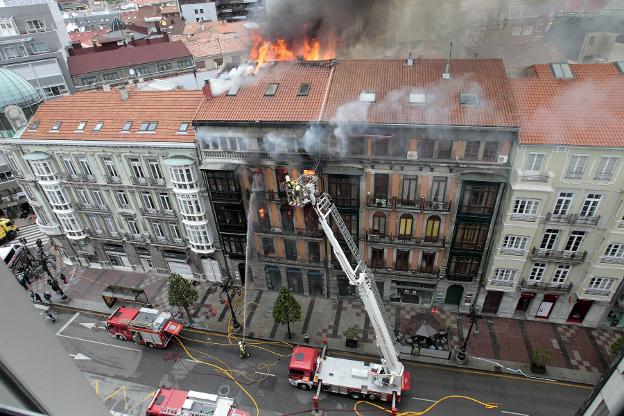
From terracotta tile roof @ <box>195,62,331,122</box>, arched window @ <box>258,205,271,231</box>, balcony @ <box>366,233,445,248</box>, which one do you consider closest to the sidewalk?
balcony @ <box>366,233,445,248</box>

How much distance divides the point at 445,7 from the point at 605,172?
25.9 metres

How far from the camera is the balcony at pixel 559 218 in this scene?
32444 mm

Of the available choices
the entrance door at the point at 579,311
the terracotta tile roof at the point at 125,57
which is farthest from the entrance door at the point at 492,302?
the terracotta tile roof at the point at 125,57

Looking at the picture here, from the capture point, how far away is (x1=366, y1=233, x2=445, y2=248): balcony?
36500 mm

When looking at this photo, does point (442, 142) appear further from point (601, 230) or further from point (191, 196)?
point (191, 196)

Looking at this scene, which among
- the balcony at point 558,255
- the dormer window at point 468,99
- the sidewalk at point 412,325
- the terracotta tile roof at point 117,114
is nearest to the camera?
the dormer window at point 468,99

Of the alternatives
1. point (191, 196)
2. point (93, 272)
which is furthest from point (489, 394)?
point (93, 272)

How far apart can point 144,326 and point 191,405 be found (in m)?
10.8

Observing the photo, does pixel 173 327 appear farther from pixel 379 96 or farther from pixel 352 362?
pixel 379 96

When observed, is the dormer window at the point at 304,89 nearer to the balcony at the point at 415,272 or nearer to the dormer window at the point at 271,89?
the dormer window at the point at 271,89

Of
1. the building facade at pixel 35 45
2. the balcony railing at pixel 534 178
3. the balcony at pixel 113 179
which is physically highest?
the building facade at pixel 35 45

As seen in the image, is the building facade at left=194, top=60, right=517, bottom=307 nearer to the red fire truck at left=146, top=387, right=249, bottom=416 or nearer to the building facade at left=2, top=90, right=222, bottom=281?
the building facade at left=2, top=90, right=222, bottom=281

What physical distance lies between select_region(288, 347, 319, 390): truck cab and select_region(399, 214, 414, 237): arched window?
13.1 metres

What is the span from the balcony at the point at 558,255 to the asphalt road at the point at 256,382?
10329 mm
